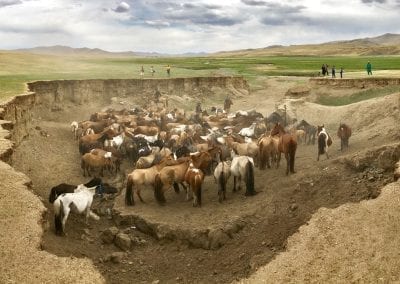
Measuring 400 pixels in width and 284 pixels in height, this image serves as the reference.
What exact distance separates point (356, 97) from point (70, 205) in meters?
27.4

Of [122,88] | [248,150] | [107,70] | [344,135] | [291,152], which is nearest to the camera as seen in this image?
[291,152]

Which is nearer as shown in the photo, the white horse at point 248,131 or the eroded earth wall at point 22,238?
the eroded earth wall at point 22,238

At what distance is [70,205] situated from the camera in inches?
655

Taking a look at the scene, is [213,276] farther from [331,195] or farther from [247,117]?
[247,117]

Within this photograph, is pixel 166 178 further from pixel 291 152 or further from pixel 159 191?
pixel 291 152

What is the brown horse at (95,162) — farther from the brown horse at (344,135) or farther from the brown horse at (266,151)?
the brown horse at (344,135)

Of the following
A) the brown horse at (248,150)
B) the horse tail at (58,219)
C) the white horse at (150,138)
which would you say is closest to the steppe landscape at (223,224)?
the horse tail at (58,219)

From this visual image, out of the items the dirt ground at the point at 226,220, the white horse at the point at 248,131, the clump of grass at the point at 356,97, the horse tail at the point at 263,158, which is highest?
the clump of grass at the point at 356,97

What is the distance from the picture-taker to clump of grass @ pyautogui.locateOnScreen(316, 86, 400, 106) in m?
35.6

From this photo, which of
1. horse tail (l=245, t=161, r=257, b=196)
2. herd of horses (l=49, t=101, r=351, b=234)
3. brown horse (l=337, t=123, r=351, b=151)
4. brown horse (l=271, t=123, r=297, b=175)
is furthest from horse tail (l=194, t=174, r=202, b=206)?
brown horse (l=337, t=123, r=351, b=151)

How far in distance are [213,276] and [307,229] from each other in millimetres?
3201

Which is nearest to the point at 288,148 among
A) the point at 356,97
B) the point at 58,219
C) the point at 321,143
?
the point at 321,143

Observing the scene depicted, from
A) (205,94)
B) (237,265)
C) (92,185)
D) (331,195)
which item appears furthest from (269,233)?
(205,94)

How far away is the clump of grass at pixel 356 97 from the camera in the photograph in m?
35.6
